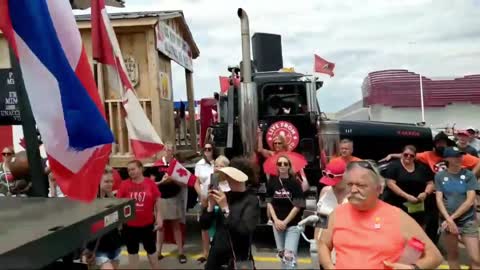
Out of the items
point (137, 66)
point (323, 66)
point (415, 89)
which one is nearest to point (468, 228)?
point (323, 66)

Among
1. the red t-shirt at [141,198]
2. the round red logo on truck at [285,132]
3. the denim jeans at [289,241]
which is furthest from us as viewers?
the round red logo on truck at [285,132]

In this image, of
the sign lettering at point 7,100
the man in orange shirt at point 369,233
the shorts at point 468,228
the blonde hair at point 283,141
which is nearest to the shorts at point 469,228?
the shorts at point 468,228

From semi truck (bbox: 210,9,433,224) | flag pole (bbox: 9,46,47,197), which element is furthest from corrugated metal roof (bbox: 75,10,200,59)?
flag pole (bbox: 9,46,47,197)

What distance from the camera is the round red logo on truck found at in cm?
732

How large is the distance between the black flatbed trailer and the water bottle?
5.92 feet

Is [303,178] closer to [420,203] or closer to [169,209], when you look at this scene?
[420,203]

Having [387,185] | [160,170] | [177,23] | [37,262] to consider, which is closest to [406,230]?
[37,262]

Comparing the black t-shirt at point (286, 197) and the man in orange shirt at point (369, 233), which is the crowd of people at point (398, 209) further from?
the black t-shirt at point (286, 197)

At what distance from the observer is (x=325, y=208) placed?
421 centimetres

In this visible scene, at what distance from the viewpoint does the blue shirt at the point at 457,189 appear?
5348 mm

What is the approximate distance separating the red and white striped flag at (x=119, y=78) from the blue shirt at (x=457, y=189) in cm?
307

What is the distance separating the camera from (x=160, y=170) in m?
7.04

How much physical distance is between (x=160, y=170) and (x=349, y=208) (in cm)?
436

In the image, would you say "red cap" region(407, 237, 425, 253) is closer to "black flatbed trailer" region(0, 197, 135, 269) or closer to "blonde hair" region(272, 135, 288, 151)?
"black flatbed trailer" region(0, 197, 135, 269)
